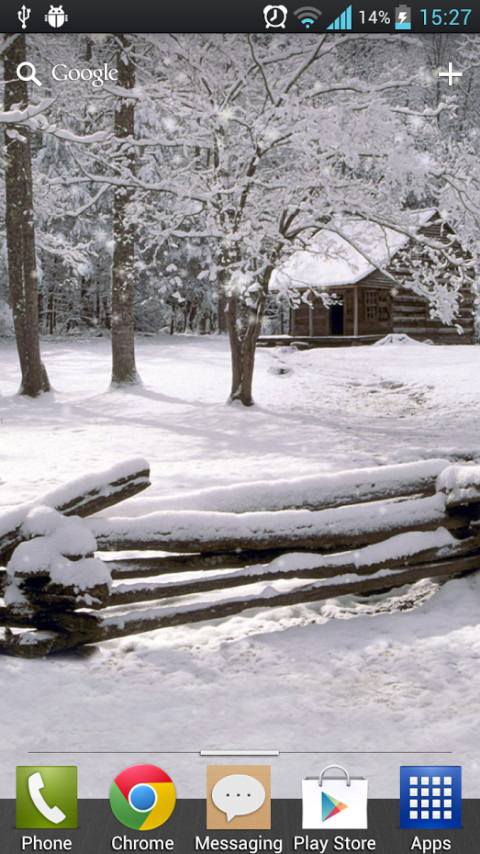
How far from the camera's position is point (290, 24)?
2.71 meters

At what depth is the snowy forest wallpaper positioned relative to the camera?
2889mm

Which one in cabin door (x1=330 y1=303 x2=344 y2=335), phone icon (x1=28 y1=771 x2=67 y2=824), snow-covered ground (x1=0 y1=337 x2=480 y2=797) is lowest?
snow-covered ground (x1=0 y1=337 x2=480 y2=797)

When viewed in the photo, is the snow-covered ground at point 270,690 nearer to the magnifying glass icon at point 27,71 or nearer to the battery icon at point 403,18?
the magnifying glass icon at point 27,71

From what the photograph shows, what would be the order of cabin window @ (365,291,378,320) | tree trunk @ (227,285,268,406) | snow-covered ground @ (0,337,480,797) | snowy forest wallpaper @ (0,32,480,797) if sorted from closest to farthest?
snow-covered ground @ (0,337,480,797)
snowy forest wallpaper @ (0,32,480,797)
tree trunk @ (227,285,268,406)
cabin window @ (365,291,378,320)

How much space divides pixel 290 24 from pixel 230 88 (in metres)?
8.44

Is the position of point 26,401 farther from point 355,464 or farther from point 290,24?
point 290,24

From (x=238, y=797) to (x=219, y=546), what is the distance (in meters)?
1.88

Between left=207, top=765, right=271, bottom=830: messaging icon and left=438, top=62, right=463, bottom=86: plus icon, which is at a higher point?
left=438, top=62, right=463, bottom=86: plus icon

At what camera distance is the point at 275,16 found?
2678 mm

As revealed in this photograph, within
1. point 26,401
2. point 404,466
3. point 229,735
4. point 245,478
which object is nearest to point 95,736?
point 229,735

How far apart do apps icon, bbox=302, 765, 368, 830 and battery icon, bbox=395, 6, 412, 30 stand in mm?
2478

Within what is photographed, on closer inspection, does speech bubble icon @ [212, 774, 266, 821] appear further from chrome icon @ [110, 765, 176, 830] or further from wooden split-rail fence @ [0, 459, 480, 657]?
wooden split-rail fence @ [0, 459, 480, 657]

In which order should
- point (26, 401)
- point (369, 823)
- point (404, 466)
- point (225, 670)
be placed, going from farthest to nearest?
point (26, 401)
point (404, 466)
point (225, 670)
point (369, 823)

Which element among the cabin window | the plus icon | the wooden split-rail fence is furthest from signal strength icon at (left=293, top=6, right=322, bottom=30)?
the cabin window
